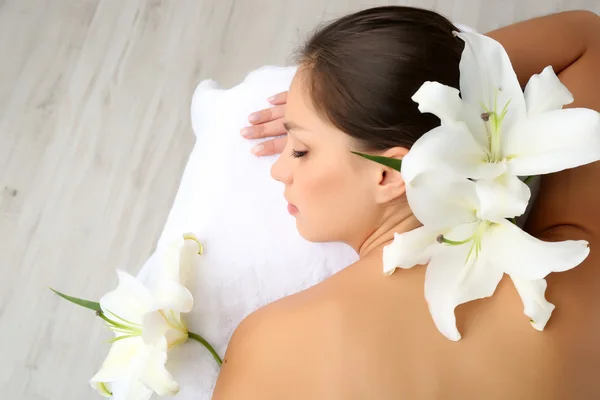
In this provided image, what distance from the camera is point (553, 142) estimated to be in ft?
1.80

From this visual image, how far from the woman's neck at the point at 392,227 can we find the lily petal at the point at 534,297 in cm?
23

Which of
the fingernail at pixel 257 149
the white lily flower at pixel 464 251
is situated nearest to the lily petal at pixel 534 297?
the white lily flower at pixel 464 251

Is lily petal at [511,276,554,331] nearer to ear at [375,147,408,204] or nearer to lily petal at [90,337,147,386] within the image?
ear at [375,147,408,204]

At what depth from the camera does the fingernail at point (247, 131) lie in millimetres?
1048

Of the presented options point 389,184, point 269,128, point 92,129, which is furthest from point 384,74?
point 92,129

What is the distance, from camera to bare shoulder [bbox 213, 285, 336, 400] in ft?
2.35

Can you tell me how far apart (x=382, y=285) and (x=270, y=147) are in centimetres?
40

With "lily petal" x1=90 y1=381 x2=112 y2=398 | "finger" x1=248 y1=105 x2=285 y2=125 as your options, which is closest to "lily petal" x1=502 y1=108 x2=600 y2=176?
"finger" x1=248 y1=105 x2=285 y2=125

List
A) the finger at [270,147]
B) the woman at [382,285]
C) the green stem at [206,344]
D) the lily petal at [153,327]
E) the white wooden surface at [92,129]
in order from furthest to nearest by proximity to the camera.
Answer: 1. the white wooden surface at [92,129]
2. the finger at [270,147]
3. the green stem at [206,344]
4. the lily petal at [153,327]
5. the woman at [382,285]

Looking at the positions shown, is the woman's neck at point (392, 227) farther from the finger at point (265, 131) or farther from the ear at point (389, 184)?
the finger at point (265, 131)

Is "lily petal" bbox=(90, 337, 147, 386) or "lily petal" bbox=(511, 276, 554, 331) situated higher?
"lily petal" bbox=(511, 276, 554, 331)

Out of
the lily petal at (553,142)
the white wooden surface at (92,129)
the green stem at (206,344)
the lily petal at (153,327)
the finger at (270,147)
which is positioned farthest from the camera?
the white wooden surface at (92,129)

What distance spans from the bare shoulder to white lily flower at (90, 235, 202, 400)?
0.09 m

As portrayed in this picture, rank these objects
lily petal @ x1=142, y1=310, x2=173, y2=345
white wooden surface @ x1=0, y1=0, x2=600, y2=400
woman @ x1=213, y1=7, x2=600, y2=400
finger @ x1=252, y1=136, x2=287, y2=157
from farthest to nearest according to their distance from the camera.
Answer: white wooden surface @ x1=0, y1=0, x2=600, y2=400 → finger @ x1=252, y1=136, x2=287, y2=157 → lily petal @ x1=142, y1=310, x2=173, y2=345 → woman @ x1=213, y1=7, x2=600, y2=400
